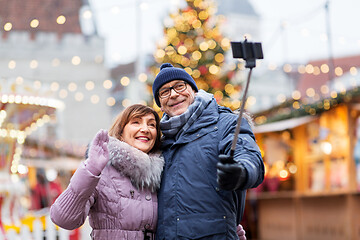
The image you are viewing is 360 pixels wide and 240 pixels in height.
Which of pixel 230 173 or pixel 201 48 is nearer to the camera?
pixel 230 173

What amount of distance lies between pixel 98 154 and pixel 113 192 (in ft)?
0.83

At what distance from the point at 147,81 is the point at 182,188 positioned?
10.8m

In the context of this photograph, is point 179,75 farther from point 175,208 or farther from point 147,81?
point 147,81

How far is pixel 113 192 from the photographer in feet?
10.1

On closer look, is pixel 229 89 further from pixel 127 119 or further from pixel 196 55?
pixel 127 119

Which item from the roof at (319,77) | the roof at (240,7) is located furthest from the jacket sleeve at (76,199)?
the roof at (240,7)

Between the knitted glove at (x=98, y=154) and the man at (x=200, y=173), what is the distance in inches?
14.4

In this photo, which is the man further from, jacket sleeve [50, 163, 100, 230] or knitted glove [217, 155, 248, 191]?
jacket sleeve [50, 163, 100, 230]

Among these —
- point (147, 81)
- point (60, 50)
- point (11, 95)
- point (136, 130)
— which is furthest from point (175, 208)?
point (60, 50)

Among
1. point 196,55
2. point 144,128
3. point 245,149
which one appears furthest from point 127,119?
point 196,55

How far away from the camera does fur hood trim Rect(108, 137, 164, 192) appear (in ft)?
10.1

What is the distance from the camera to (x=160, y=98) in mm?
3328

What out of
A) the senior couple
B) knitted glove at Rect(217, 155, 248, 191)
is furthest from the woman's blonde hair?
knitted glove at Rect(217, 155, 248, 191)

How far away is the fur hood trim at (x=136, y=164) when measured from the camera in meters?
3.08
